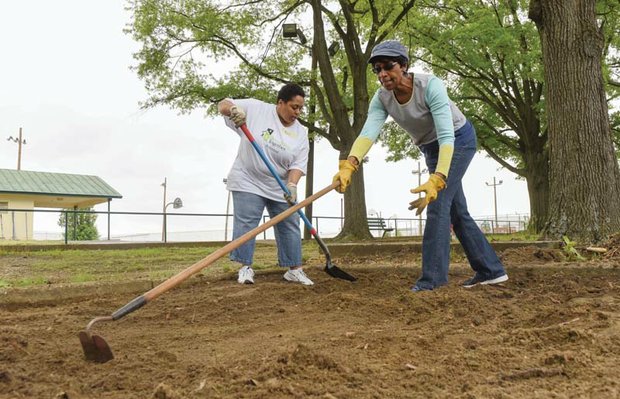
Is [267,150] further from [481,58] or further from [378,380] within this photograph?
[481,58]

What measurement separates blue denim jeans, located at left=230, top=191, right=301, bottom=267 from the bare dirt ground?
40 centimetres

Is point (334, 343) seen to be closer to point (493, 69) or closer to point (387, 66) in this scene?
point (387, 66)

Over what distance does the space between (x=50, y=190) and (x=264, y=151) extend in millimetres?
26889

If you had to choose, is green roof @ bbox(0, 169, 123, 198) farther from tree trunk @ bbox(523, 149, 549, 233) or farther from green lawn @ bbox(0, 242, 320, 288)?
tree trunk @ bbox(523, 149, 549, 233)

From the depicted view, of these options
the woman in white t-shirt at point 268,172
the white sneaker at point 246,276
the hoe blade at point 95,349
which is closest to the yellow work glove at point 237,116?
the woman in white t-shirt at point 268,172

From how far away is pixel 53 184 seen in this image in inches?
→ 1153

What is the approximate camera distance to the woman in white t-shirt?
4430 millimetres

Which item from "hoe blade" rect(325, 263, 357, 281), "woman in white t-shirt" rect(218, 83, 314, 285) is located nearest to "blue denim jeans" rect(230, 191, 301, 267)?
"woman in white t-shirt" rect(218, 83, 314, 285)

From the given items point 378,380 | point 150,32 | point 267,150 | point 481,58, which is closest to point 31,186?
point 150,32

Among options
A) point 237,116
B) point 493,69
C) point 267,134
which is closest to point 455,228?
point 267,134

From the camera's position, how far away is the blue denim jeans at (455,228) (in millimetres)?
3631

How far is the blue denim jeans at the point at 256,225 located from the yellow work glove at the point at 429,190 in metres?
1.43

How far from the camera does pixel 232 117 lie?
423cm

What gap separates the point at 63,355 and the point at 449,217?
8.03ft
